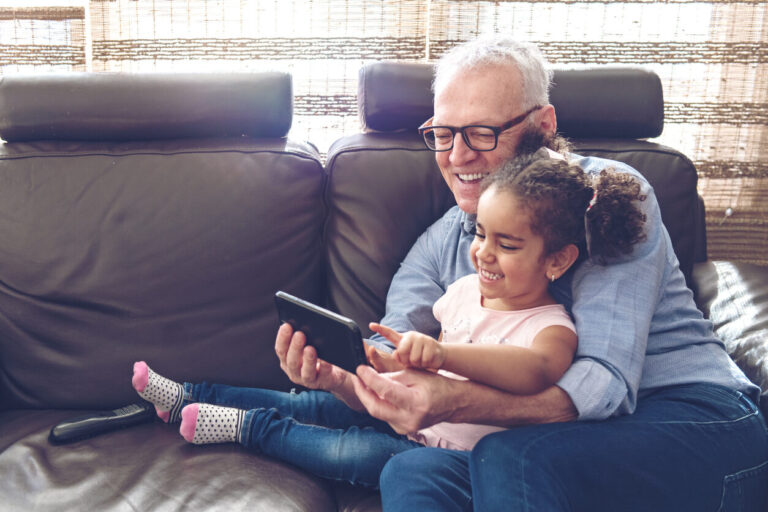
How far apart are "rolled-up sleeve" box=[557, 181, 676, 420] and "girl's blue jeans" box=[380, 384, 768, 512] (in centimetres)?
4

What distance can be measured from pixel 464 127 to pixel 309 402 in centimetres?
63

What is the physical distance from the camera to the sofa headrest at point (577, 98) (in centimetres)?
148

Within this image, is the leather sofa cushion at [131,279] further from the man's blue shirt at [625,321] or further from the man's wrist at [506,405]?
the man's wrist at [506,405]

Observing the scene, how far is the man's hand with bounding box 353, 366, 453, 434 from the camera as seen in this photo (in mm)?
930

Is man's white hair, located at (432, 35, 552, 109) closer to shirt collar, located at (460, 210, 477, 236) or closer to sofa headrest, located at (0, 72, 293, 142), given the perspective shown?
shirt collar, located at (460, 210, 477, 236)

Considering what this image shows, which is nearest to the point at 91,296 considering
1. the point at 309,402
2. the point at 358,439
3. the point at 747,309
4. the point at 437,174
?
the point at 309,402

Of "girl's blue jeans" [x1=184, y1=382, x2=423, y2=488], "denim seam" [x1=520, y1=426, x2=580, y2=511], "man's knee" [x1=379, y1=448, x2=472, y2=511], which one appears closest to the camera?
"denim seam" [x1=520, y1=426, x2=580, y2=511]

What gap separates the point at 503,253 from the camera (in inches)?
41.4

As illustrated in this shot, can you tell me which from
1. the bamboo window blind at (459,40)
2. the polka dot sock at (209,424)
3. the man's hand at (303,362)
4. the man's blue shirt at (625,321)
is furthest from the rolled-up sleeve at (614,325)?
the bamboo window blind at (459,40)

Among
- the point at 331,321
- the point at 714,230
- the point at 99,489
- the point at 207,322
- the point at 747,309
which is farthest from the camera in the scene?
the point at 714,230

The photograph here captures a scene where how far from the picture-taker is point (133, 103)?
1.47 m

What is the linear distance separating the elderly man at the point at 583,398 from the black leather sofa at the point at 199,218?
0.27 metres

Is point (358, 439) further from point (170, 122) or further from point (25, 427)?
point (170, 122)

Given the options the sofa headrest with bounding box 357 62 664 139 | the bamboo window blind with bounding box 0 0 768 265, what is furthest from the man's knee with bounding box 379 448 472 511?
the bamboo window blind with bounding box 0 0 768 265
